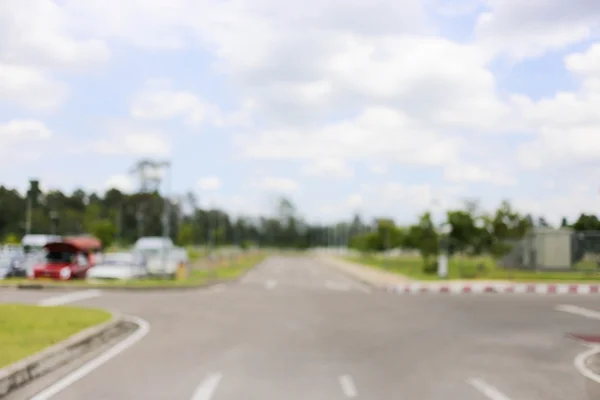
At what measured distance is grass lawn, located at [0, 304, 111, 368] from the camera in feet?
38.3

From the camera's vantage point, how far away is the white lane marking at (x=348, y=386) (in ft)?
31.0

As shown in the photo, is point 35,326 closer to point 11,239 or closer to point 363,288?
point 363,288

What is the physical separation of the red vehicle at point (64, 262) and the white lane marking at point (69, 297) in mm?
5889

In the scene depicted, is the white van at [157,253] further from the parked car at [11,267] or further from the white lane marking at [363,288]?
the white lane marking at [363,288]

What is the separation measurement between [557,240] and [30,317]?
36.4 ft

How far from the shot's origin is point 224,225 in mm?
131250

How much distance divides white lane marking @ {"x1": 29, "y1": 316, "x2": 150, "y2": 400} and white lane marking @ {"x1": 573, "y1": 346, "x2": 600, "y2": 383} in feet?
23.2

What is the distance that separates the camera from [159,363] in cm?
1191

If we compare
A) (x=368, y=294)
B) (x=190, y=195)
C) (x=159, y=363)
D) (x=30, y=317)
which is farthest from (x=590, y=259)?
(x=190, y=195)

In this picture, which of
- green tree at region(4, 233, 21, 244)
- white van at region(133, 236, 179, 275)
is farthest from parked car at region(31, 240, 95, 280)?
green tree at region(4, 233, 21, 244)

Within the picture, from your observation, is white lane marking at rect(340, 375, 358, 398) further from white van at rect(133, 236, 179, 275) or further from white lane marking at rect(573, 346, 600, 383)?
white van at rect(133, 236, 179, 275)

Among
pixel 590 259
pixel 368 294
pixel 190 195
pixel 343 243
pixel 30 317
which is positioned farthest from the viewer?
pixel 343 243

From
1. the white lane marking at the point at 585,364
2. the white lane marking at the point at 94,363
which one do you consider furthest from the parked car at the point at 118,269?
the white lane marking at the point at 585,364

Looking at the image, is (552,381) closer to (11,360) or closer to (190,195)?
(11,360)
